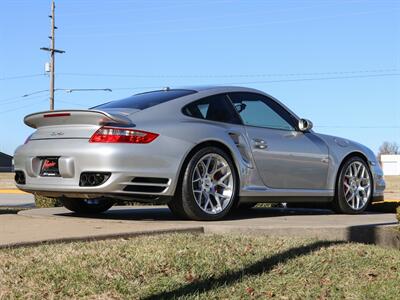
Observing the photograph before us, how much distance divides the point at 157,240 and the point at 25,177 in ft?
7.02

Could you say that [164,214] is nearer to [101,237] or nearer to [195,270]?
[101,237]

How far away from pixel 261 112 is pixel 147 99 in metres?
1.41

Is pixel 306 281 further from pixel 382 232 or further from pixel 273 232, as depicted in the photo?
pixel 382 232

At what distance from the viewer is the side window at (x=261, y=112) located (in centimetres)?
665

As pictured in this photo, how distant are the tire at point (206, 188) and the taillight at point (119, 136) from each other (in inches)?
21.7

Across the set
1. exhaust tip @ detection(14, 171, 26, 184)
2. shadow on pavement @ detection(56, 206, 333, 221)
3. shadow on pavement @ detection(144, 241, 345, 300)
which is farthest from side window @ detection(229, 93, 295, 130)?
exhaust tip @ detection(14, 171, 26, 184)

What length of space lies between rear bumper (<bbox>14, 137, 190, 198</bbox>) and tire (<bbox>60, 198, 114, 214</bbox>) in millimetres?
1097

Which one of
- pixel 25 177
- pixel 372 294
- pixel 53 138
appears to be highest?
pixel 53 138

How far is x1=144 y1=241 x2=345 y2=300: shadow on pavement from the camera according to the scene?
11.5ft

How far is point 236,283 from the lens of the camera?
3783 millimetres

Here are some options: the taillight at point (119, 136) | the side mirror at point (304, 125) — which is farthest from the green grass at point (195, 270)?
the side mirror at point (304, 125)

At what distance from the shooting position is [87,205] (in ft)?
23.1

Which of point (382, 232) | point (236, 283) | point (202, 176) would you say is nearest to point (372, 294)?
point (236, 283)

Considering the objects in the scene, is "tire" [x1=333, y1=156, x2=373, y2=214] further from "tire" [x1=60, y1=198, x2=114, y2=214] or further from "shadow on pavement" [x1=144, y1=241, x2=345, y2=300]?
"tire" [x1=60, y1=198, x2=114, y2=214]
